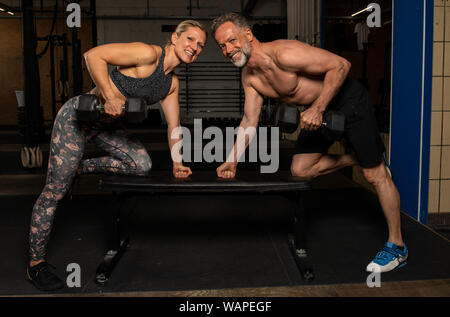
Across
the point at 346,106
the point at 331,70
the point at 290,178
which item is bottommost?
the point at 290,178

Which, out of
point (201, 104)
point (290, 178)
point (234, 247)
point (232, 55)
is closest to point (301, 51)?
point (232, 55)

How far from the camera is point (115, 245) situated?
7.02 feet

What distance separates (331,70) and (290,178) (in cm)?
52

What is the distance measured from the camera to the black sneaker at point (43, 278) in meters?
1.78

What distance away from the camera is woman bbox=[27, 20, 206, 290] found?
1.82 metres

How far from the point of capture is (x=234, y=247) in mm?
2309

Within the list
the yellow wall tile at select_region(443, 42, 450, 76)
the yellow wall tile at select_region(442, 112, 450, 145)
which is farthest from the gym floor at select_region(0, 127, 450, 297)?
the yellow wall tile at select_region(443, 42, 450, 76)

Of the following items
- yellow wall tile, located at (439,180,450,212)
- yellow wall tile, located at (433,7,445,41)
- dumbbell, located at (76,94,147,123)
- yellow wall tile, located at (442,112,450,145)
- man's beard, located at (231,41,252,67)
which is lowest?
yellow wall tile, located at (439,180,450,212)

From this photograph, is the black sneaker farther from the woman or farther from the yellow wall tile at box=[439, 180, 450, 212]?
the yellow wall tile at box=[439, 180, 450, 212]

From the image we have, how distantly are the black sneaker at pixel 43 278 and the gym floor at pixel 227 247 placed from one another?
31 millimetres

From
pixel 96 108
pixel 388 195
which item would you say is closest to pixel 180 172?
pixel 96 108

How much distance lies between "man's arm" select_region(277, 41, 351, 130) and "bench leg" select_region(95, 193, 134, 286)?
0.97 meters

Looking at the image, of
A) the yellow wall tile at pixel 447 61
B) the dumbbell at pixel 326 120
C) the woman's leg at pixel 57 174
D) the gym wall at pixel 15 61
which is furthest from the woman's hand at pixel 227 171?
the gym wall at pixel 15 61
